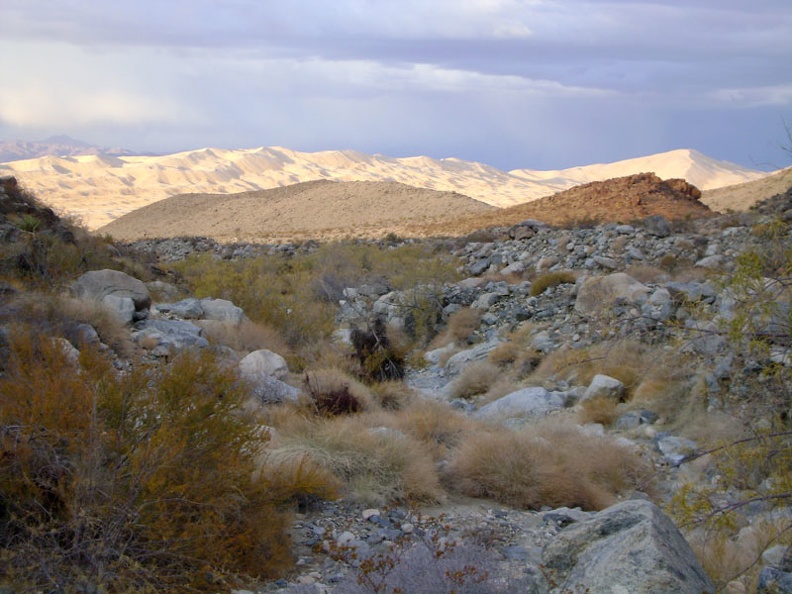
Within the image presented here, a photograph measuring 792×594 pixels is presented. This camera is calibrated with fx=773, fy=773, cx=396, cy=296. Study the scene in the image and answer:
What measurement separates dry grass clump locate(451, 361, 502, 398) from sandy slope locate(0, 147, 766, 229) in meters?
90.9

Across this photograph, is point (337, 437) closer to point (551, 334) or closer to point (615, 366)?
point (615, 366)

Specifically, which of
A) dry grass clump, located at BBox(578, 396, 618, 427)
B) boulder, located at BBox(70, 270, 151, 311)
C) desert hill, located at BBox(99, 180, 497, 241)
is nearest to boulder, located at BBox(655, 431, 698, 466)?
dry grass clump, located at BBox(578, 396, 618, 427)

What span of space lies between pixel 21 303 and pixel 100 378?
16.0 feet

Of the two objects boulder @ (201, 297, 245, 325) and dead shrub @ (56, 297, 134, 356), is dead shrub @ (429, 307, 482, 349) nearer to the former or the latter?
boulder @ (201, 297, 245, 325)

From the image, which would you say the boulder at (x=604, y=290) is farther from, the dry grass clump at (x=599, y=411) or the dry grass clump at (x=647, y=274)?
the dry grass clump at (x=599, y=411)

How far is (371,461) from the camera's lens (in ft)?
21.2

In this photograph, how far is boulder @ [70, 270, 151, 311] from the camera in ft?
38.3

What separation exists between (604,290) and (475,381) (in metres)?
3.49

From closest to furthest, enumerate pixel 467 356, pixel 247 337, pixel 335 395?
pixel 335 395, pixel 247 337, pixel 467 356

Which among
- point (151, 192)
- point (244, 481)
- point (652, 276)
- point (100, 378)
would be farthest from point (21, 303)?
point (151, 192)

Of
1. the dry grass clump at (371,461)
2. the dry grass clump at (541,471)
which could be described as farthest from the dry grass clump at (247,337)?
the dry grass clump at (541,471)

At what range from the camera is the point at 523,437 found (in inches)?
287

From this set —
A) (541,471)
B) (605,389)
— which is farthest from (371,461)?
(605,389)

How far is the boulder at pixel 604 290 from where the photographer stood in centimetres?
1374
